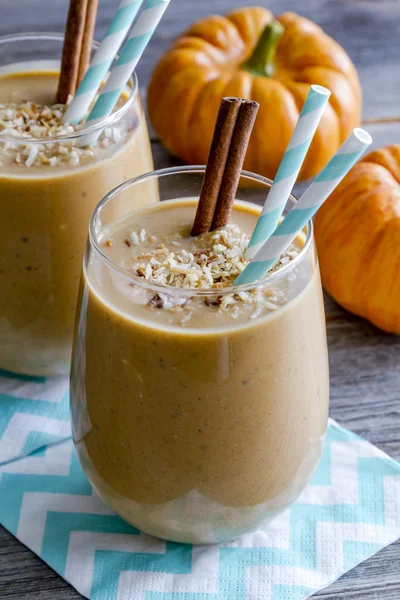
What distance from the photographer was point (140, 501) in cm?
93

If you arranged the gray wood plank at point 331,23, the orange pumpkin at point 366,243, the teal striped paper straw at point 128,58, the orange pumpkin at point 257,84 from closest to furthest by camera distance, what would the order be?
the teal striped paper straw at point 128,58 < the orange pumpkin at point 366,243 < the orange pumpkin at point 257,84 < the gray wood plank at point 331,23

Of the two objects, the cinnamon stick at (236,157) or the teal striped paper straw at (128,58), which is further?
the teal striped paper straw at (128,58)

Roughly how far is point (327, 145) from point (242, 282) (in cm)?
85

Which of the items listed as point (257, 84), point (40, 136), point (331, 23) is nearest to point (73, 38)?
point (40, 136)

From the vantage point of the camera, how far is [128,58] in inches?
39.9

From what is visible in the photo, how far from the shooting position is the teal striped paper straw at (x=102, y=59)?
1015 millimetres

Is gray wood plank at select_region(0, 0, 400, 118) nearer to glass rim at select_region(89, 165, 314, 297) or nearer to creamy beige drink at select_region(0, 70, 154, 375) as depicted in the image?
creamy beige drink at select_region(0, 70, 154, 375)

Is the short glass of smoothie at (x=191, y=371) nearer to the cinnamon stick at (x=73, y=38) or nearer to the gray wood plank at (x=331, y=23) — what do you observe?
the cinnamon stick at (x=73, y=38)

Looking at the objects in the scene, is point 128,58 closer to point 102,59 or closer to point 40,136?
point 102,59

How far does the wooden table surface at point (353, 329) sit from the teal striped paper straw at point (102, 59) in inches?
20.7

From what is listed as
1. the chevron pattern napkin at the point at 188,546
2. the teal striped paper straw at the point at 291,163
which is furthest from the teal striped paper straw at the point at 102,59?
the chevron pattern napkin at the point at 188,546

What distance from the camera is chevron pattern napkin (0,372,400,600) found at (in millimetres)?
969

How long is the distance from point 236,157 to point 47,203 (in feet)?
0.95

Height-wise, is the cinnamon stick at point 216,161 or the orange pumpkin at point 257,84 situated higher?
the cinnamon stick at point 216,161
